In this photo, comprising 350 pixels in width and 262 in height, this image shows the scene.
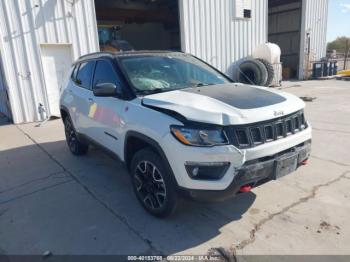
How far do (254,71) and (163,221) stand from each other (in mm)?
11160

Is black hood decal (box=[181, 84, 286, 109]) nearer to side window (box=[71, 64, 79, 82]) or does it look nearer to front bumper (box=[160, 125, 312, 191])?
front bumper (box=[160, 125, 312, 191])

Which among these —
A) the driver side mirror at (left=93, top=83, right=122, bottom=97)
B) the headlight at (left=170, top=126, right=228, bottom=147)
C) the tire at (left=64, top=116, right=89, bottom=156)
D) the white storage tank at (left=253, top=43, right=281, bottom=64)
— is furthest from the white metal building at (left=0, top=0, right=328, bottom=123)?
the headlight at (left=170, top=126, right=228, bottom=147)

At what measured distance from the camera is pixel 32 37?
318 inches

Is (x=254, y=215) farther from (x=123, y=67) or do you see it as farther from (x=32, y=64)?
(x=32, y=64)

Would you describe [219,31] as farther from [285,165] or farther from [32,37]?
[285,165]

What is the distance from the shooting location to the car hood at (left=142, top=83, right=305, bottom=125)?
2.42 meters

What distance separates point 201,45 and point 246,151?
10200 millimetres

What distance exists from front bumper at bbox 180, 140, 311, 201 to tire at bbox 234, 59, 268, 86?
10116 millimetres

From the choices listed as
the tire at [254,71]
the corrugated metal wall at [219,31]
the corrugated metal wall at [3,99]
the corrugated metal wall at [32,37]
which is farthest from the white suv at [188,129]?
the tire at [254,71]

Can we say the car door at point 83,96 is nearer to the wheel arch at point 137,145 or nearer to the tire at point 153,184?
the wheel arch at point 137,145

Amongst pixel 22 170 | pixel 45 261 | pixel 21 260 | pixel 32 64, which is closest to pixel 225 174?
pixel 45 261

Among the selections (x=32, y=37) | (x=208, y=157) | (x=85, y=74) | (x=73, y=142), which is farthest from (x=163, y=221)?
(x=32, y=37)

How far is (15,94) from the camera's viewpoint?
820 centimetres

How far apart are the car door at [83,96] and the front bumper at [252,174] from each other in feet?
7.30
